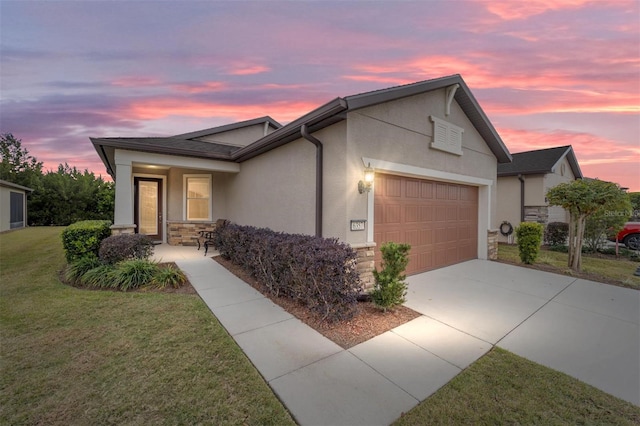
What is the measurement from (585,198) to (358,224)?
6.73 metres

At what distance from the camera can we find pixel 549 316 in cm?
425

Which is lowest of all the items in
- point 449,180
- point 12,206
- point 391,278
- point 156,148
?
point 391,278

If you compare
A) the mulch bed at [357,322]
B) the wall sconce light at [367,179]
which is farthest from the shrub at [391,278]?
the wall sconce light at [367,179]

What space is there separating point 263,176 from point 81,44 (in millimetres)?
5517

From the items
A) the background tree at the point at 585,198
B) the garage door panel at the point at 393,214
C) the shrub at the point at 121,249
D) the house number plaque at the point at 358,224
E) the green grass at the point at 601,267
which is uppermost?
the background tree at the point at 585,198

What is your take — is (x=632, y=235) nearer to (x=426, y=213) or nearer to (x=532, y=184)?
(x=532, y=184)

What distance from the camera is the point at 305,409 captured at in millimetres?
2236

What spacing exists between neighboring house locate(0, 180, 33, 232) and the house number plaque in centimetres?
2186

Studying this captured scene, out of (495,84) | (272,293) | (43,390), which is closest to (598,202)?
(495,84)

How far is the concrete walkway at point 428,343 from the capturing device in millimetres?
2429

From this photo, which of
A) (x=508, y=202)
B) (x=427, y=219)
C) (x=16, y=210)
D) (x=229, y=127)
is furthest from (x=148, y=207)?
(x=508, y=202)

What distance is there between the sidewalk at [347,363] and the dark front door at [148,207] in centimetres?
766

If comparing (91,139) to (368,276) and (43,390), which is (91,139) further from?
(368,276)

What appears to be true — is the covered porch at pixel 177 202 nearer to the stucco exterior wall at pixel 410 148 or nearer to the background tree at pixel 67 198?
the stucco exterior wall at pixel 410 148
